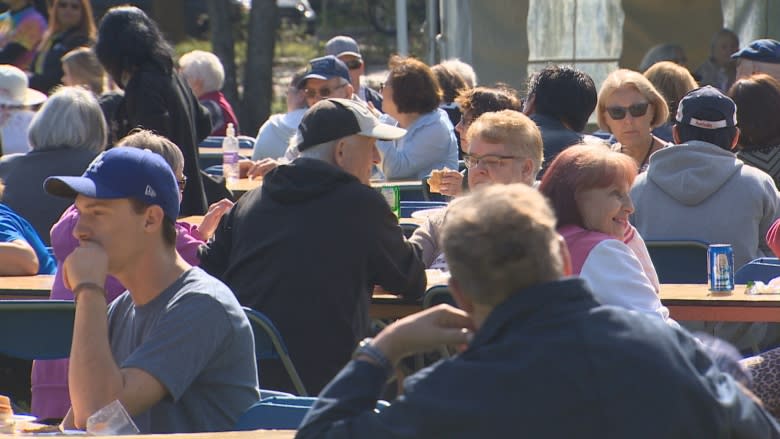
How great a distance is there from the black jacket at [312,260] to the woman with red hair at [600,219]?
2.43 ft

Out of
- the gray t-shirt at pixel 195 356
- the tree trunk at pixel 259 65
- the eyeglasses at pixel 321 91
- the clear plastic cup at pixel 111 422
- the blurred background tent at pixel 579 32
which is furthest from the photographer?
the tree trunk at pixel 259 65

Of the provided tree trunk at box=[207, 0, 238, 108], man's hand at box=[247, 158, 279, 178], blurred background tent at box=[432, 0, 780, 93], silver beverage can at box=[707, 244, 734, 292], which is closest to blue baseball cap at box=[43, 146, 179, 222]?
silver beverage can at box=[707, 244, 734, 292]

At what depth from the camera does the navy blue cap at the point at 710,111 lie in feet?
19.2

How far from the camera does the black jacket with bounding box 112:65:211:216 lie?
694 centimetres

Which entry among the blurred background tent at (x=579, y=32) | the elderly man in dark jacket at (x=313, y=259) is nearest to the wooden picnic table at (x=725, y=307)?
the elderly man in dark jacket at (x=313, y=259)

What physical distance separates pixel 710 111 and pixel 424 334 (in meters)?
3.66

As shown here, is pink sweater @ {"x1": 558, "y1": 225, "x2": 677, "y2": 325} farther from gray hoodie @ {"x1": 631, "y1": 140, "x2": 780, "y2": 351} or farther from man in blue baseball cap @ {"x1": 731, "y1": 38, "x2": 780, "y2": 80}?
man in blue baseball cap @ {"x1": 731, "y1": 38, "x2": 780, "y2": 80}

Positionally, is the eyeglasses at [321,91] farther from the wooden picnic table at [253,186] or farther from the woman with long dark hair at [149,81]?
the woman with long dark hair at [149,81]

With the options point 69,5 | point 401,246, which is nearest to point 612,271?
point 401,246

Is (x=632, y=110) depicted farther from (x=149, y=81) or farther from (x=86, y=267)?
(x=86, y=267)

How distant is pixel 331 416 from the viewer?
2.38 m

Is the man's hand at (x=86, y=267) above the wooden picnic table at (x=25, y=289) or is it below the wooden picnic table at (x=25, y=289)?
above

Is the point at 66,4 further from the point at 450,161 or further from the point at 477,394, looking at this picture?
the point at 477,394

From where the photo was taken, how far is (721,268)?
500 centimetres
